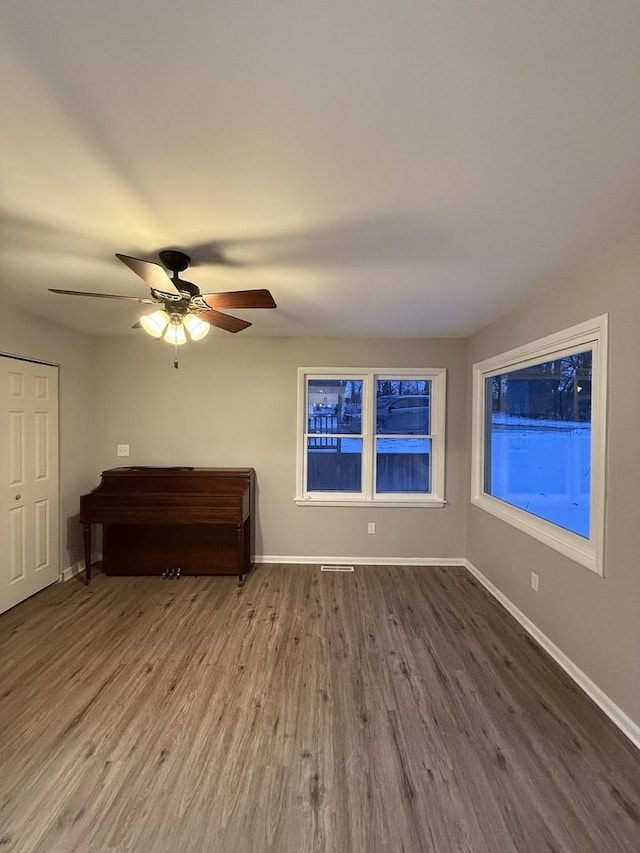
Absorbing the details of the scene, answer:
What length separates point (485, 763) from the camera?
66.1 inches

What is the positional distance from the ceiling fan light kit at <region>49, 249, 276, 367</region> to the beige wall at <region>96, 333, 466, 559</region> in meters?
1.71

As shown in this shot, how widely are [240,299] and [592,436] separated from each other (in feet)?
6.89

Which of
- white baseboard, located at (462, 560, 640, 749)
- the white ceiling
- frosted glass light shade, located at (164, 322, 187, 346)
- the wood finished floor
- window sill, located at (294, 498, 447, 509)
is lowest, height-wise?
the wood finished floor

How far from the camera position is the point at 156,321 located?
7.04 feet

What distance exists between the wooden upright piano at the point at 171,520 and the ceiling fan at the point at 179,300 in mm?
1720

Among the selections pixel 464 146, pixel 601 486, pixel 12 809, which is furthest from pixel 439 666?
pixel 464 146

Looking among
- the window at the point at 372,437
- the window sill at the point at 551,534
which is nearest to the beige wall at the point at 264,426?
the window at the point at 372,437

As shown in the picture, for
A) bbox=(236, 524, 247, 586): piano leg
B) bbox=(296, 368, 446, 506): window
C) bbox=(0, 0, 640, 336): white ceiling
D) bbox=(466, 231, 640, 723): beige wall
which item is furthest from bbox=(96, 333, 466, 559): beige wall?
bbox=(0, 0, 640, 336): white ceiling

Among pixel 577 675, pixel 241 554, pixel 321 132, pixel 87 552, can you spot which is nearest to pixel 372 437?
pixel 241 554

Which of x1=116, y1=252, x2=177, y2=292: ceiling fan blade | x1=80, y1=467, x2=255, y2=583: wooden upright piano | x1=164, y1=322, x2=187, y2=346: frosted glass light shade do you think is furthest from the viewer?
x1=80, y1=467, x2=255, y2=583: wooden upright piano

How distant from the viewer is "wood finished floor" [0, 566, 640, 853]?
4.59ft

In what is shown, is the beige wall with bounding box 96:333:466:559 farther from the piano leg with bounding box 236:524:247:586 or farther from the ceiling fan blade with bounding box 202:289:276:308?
the ceiling fan blade with bounding box 202:289:276:308

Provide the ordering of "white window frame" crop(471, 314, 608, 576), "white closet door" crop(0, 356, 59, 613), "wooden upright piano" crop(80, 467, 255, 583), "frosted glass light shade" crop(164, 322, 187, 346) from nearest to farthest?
"white window frame" crop(471, 314, 608, 576) → "frosted glass light shade" crop(164, 322, 187, 346) → "white closet door" crop(0, 356, 59, 613) → "wooden upright piano" crop(80, 467, 255, 583)

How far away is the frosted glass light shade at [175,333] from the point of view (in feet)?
7.15
